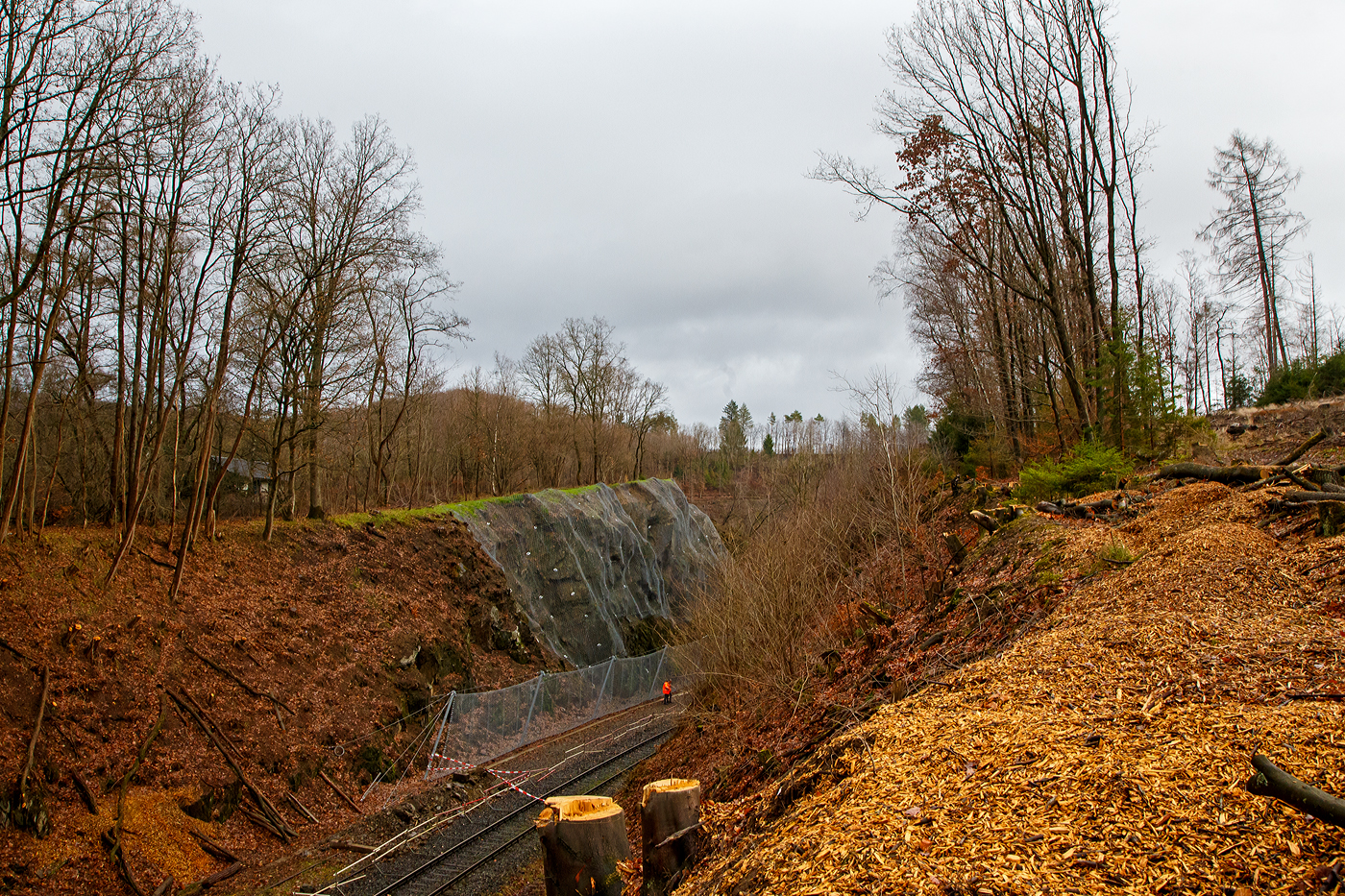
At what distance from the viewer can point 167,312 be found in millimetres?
16984

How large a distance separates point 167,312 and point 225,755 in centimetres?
1028

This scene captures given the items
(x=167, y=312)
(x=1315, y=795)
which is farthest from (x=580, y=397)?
(x=1315, y=795)

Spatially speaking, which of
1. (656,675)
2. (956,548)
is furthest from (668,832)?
(656,675)

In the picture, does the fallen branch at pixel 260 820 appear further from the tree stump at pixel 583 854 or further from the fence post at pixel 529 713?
the tree stump at pixel 583 854

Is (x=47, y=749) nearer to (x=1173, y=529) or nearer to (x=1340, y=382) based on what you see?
(x=1173, y=529)

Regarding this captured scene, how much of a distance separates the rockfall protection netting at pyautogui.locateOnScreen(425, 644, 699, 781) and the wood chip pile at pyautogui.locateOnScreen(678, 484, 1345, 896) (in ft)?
34.6

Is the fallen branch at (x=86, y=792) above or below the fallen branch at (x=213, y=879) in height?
above

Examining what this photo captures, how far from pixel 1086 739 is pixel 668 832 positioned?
2.93 m

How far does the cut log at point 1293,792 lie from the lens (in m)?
2.65

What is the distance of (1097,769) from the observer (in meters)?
3.43

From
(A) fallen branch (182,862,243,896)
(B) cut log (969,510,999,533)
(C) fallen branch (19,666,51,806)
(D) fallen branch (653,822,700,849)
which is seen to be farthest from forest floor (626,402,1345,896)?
(C) fallen branch (19,666,51,806)

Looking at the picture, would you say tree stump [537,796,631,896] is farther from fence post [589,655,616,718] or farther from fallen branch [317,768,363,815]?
fence post [589,655,616,718]

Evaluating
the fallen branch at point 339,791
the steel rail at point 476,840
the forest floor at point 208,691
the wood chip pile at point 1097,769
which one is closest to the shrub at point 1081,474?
the wood chip pile at point 1097,769

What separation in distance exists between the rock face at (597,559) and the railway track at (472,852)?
9381mm
